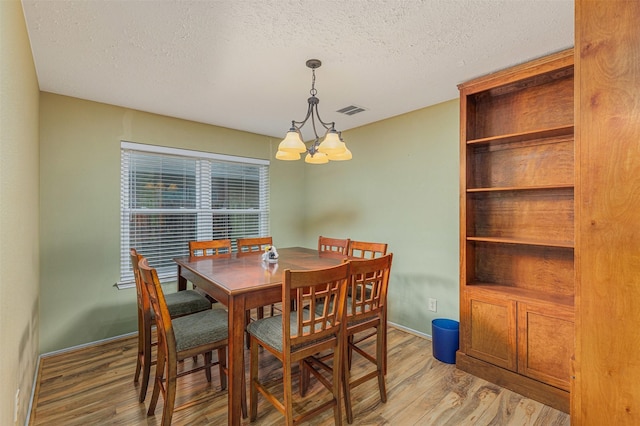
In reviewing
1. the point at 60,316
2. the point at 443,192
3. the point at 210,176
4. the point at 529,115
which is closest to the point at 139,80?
the point at 210,176

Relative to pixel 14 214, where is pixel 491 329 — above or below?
below

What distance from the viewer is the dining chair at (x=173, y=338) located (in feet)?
5.23

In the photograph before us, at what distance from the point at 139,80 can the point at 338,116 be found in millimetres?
1915

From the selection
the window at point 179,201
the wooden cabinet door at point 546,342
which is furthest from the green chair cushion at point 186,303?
the wooden cabinet door at point 546,342

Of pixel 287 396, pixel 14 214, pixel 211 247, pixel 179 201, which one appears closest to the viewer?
pixel 14 214

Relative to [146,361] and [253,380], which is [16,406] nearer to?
[146,361]

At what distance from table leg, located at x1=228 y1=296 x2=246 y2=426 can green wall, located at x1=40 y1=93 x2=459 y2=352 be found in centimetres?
202

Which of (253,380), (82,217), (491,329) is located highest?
(82,217)

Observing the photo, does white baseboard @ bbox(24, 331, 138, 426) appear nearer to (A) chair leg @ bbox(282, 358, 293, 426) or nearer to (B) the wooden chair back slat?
(B) the wooden chair back slat

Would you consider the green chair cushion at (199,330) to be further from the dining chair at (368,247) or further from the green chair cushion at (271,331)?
the dining chair at (368,247)

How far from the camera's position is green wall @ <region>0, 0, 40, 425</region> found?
1158mm

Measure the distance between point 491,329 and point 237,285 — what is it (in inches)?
75.7

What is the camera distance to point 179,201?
339 cm

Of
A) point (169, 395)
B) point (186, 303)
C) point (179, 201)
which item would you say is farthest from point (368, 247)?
point (179, 201)
